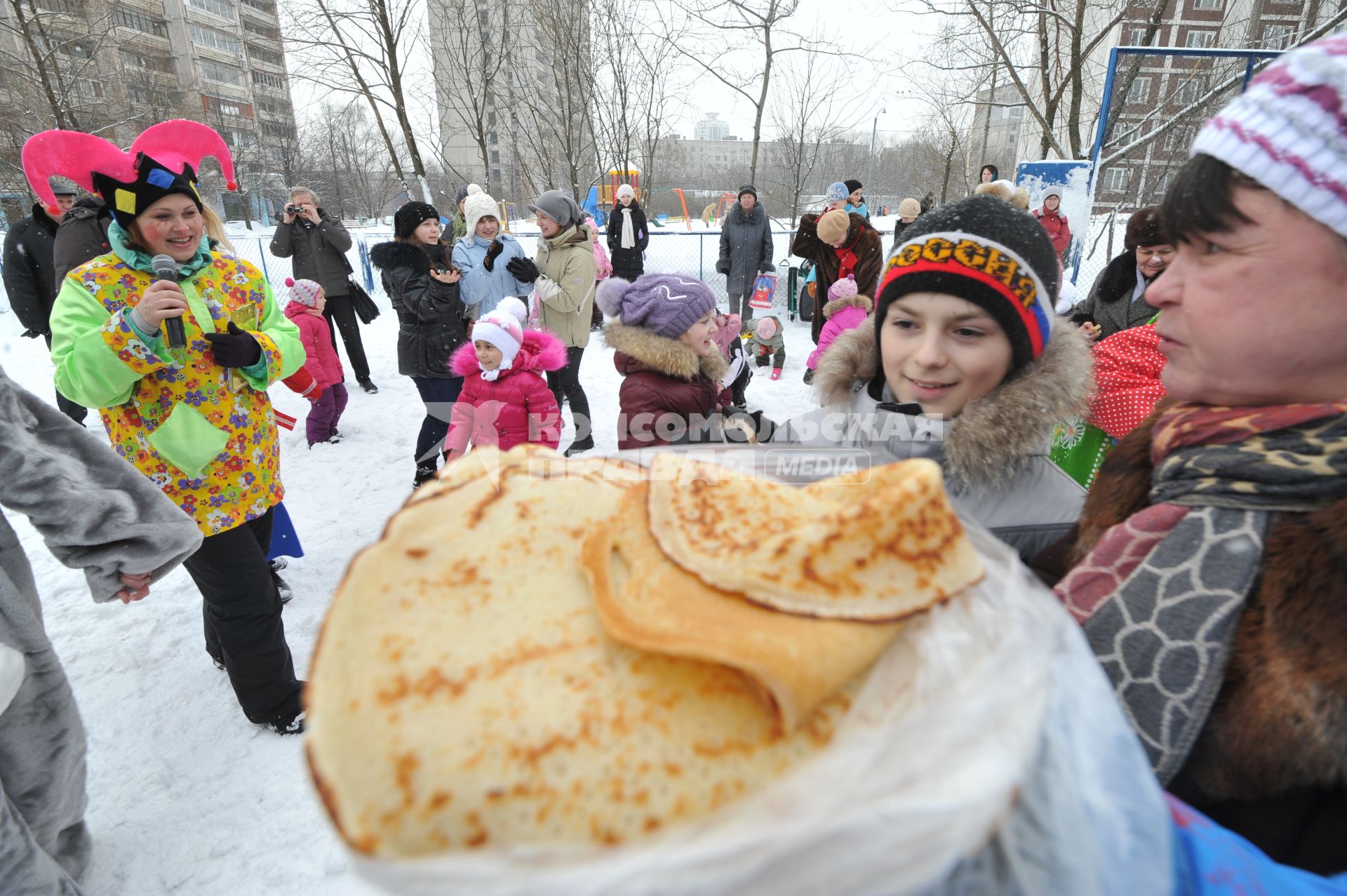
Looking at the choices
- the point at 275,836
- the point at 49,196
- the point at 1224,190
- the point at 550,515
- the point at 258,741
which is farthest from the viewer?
the point at 258,741

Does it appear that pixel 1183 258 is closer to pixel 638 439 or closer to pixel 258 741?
pixel 638 439

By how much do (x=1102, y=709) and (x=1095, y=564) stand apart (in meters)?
0.36

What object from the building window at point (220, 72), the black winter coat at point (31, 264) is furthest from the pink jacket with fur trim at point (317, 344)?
the building window at point (220, 72)

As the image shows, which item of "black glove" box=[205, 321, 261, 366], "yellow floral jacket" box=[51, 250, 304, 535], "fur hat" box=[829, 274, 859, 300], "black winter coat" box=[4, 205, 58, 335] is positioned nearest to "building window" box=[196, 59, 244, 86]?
"black winter coat" box=[4, 205, 58, 335]

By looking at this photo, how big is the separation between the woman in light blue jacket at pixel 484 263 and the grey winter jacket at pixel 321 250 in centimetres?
178

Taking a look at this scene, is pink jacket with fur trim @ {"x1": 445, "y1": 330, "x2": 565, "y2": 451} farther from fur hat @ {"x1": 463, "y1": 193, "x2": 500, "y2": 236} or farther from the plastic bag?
the plastic bag

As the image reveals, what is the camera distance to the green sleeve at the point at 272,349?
2527mm

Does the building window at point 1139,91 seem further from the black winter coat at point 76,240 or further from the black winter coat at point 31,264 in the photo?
the black winter coat at point 31,264

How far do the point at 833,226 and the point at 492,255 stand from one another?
3.71 meters

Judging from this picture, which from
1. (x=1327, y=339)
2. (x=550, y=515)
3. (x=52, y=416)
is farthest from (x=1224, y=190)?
(x=52, y=416)

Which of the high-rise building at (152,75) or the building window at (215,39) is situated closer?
the high-rise building at (152,75)

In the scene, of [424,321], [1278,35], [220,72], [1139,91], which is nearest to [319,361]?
[424,321]

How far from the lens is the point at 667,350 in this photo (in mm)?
3123

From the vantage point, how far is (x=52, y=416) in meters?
1.95
